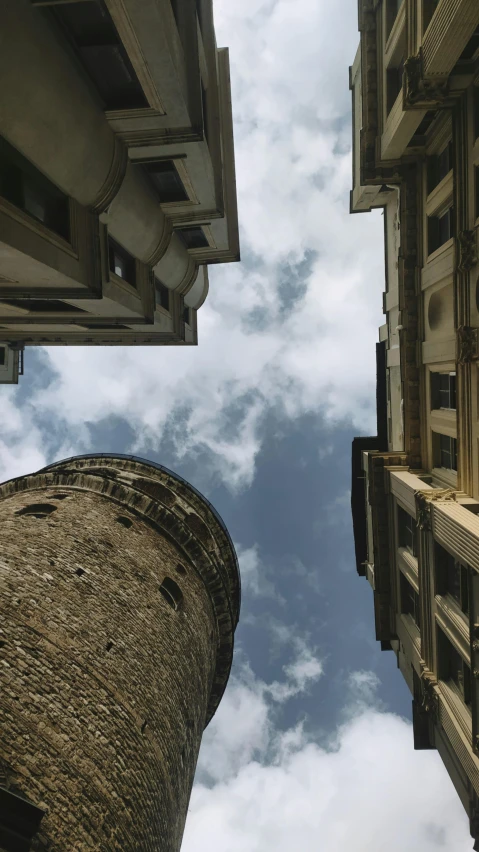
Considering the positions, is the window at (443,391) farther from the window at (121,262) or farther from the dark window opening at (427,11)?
the window at (121,262)

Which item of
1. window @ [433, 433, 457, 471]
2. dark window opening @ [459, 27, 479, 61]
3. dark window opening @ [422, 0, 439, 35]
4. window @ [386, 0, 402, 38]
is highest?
window @ [386, 0, 402, 38]

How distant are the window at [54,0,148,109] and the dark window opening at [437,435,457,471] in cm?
1476

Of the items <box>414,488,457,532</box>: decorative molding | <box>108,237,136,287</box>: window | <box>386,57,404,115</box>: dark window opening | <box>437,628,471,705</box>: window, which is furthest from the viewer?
<box>386,57,404,115</box>: dark window opening

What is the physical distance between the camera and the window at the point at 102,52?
9477mm

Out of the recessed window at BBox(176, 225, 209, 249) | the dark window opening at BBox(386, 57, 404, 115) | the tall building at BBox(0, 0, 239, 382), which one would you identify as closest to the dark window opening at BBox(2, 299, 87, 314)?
the tall building at BBox(0, 0, 239, 382)

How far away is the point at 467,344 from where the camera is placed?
14492 millimetres

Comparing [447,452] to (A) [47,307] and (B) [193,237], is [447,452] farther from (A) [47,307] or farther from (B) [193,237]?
(A) [47,307]

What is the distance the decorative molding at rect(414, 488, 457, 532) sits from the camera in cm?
1512

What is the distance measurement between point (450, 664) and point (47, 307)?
19075 millimetres

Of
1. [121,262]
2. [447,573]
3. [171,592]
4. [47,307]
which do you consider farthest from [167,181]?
[447,573]

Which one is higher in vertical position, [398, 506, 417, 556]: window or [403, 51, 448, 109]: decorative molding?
[403, 51, 448, 109]: decorative molding

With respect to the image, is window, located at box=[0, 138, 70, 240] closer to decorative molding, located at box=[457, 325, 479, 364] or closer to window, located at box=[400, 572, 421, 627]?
decorative molding, located at box=[457, 325, 479, 364]

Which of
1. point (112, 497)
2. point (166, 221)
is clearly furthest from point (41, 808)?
point (166, 221)

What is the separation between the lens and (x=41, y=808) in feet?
28.0
